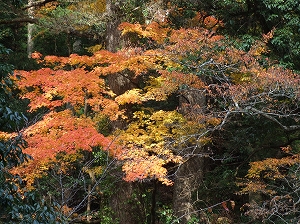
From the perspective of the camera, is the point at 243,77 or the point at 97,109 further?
the point at 97,109

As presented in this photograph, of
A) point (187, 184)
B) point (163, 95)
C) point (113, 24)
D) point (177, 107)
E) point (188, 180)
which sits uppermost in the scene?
point (113, 24)

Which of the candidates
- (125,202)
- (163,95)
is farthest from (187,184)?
(163,95)

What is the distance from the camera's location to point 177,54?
8.02 m

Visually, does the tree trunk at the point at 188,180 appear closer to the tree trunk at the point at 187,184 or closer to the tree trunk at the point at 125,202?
the tree trunk at the point at 187,184

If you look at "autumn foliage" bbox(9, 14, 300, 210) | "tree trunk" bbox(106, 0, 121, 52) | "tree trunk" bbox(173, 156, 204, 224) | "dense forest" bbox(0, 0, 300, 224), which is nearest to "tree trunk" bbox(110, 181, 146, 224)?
"dense forest" bbox(0, 0, 300, 224)

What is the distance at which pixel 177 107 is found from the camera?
8.87 m

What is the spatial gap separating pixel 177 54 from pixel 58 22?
3.72 meters

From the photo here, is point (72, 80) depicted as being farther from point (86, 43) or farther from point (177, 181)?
point (86, 43)

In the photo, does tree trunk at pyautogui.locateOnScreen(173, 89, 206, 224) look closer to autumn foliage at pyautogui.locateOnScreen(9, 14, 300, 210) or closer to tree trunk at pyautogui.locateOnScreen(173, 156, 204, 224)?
tree trunk at pyautogui.locateOnScreen(173, 156, 204, 224)

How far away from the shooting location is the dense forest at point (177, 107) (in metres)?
7.41

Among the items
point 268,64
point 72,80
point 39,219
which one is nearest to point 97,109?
point 72,80

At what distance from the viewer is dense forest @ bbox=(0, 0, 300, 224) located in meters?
7.41

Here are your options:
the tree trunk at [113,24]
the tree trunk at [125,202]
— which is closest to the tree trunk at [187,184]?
the tree trunk at [125,202]

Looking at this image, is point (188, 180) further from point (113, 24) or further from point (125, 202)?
point (113, 24)
